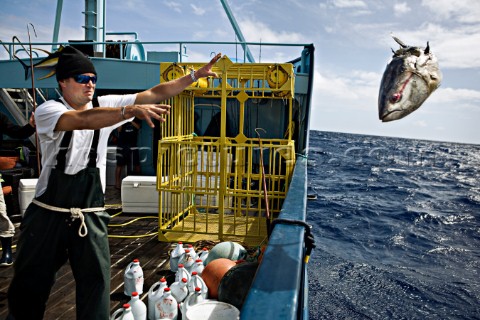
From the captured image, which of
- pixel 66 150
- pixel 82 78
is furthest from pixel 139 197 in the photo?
pixel 82 78

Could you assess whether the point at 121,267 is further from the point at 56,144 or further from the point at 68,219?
the point at 56,144

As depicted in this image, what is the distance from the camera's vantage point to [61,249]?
8.04ft

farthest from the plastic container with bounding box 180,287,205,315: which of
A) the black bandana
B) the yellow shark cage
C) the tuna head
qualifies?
the tuna head

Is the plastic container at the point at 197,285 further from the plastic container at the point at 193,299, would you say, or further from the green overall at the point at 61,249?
the green overall at the point at 61,249

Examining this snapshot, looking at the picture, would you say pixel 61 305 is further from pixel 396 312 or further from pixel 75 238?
pixel 396 312

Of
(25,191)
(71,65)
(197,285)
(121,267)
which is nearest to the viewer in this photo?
(71,65)

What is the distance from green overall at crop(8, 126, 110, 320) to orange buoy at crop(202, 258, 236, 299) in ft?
4.26

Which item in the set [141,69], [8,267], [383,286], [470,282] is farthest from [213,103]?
[470,282]

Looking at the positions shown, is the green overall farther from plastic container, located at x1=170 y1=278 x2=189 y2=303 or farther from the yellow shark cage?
the yellow shark cage

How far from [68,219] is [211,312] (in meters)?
1.37

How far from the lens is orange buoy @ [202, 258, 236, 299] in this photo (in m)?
3.58

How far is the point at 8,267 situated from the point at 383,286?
842cm

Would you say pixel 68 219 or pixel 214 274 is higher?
pixel 68 219

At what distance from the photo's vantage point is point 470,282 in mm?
9656
